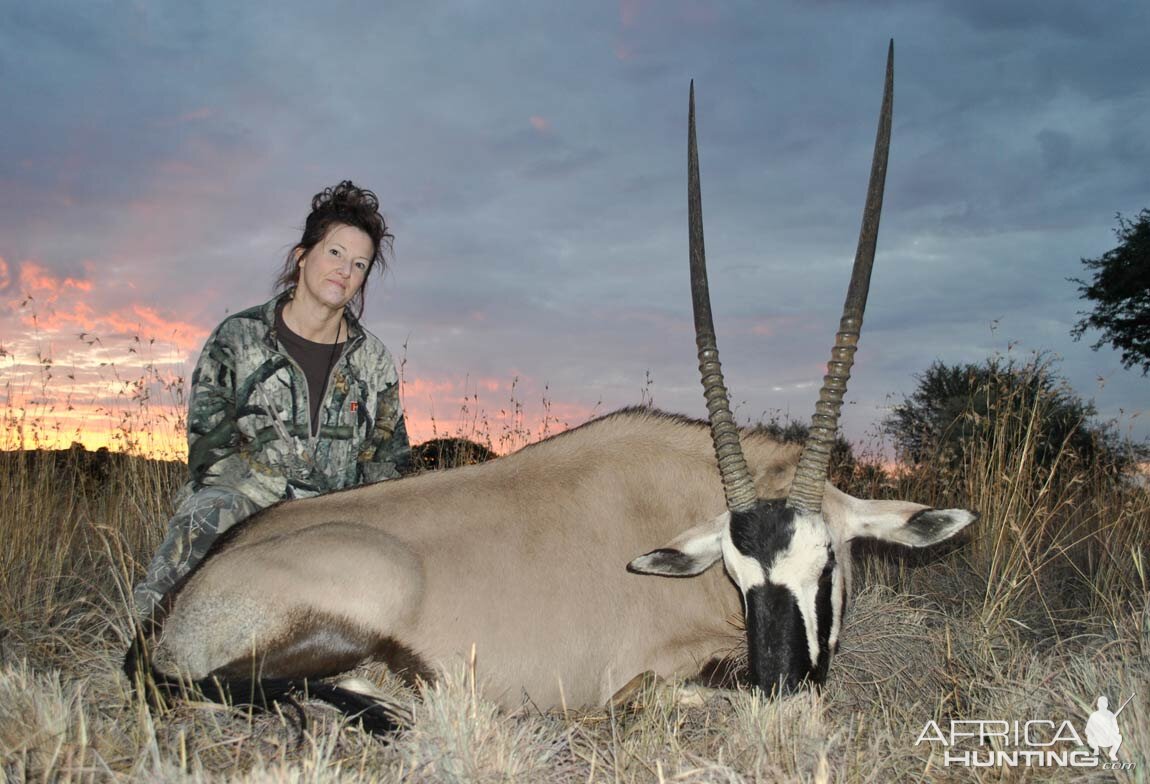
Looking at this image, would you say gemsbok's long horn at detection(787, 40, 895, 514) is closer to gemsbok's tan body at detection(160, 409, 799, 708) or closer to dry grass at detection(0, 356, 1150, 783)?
gemsbok's tan body at detection(160, 409, 799, 708)

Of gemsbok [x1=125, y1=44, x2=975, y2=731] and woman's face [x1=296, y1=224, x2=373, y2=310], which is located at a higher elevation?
woman's face [x1=296, y1=224, x2=373, y2=310]

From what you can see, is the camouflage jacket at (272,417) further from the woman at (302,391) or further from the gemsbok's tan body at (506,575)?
the gemsbok's tan body at (506,575)

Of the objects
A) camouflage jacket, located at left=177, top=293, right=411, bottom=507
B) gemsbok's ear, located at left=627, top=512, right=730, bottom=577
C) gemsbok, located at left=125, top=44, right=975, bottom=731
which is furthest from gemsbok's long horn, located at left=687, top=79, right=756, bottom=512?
camouflage jacket, located at left=177, top=293, right=411, bottom=507

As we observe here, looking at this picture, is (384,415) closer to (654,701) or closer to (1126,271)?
(654,701)

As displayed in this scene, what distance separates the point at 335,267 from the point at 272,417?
3.23ft

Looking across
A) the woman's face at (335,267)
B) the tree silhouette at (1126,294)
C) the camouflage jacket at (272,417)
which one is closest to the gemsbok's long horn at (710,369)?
the woman's face at (335,267)

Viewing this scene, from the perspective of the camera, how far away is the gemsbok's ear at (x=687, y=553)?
4031 millimetres

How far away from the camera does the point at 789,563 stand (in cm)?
371

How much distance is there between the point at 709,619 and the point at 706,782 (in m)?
1.79

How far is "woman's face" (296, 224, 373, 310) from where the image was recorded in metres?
5.56

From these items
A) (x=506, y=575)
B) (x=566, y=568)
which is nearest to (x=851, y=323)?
(x=566, y=568)

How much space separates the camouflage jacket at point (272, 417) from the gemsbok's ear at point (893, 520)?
9.82 feet

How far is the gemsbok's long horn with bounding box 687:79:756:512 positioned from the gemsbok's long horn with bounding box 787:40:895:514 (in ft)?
0.87

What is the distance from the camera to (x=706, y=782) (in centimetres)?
259
